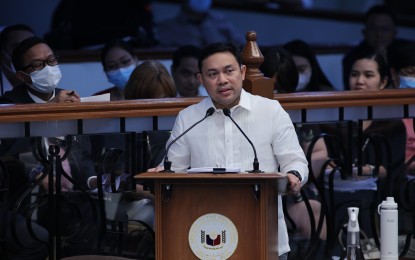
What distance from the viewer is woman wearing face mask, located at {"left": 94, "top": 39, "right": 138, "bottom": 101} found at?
8805mm

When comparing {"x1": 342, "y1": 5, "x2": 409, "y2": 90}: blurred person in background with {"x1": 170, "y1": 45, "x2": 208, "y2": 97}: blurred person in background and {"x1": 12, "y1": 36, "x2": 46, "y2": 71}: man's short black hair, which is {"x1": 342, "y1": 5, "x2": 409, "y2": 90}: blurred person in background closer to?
{"x1": 170, "y1": 45, "x2": 208, "y2": 97}: blurred person in background

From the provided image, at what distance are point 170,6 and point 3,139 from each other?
289 inches

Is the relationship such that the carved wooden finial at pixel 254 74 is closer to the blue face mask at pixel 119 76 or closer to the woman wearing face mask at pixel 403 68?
the woman wearing face mask at pixel 403 68

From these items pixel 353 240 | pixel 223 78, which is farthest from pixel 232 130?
pixel 353 240

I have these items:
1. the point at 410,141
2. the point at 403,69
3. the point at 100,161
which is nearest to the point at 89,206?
the point at 100,161

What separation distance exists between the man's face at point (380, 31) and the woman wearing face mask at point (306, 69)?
4.50 feet

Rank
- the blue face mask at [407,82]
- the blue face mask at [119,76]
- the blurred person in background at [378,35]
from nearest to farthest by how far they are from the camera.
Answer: the blue face mask at [407,82] < the blue face mask at [119,76] < the blurred person in background at [378,35]

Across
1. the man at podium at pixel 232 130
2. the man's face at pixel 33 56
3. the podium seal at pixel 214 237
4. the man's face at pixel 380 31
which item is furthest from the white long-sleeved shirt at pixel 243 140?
the man's face at pixel 380 31

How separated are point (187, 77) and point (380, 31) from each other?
219cm

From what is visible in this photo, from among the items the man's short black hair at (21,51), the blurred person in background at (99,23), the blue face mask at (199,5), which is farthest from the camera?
the blue face mask at (199,5)

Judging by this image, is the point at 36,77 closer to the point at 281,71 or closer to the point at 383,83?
the point at 281,71

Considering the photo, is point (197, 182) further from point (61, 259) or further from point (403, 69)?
point (403, 69)

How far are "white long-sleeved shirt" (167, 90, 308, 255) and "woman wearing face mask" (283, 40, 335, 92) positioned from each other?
112 inches

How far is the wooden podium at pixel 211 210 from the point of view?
5.74m
